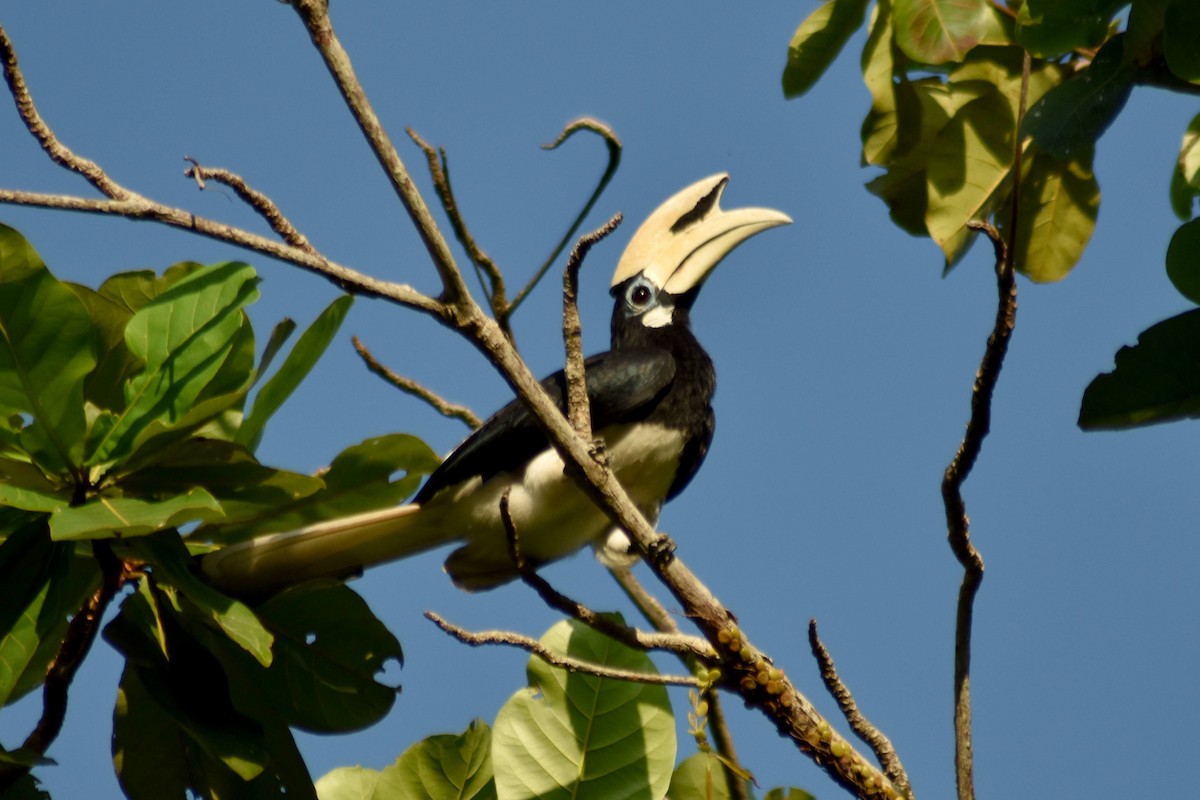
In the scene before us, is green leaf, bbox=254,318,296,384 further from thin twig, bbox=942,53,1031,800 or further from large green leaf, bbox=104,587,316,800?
thin twig, bbox=942,53,1031,800

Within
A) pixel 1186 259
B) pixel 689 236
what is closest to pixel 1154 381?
pixel 1186 259

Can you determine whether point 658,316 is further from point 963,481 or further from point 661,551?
point 963,481

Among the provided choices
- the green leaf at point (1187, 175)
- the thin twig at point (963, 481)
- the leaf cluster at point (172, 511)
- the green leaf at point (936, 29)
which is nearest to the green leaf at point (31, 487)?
the leaf cluster at point (172, 511)

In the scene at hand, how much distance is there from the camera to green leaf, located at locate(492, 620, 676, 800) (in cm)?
217

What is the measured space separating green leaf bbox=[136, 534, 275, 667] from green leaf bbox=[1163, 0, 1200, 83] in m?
1.56

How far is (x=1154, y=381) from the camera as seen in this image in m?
1.82

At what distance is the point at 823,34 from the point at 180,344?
1309mm

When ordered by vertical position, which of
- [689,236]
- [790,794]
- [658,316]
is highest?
[689,236]

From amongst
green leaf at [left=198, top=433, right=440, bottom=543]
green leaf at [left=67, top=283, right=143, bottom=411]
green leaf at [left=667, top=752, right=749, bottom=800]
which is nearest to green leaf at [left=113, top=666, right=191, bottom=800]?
green leaf at [left=198, top=433, right=440, bottom=543]

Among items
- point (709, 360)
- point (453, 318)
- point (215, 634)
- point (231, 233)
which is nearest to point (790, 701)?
point (453, 318)

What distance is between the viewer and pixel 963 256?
259 cm

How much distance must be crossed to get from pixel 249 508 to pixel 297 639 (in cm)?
30

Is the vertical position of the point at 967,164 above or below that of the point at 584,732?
above

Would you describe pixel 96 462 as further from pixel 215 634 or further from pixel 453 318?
pixel 453 318
